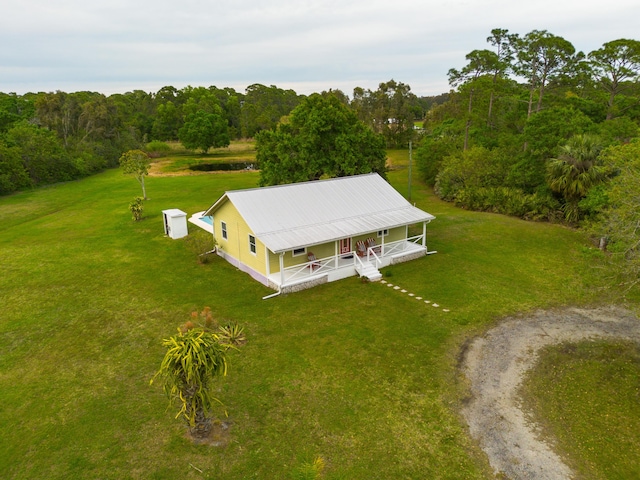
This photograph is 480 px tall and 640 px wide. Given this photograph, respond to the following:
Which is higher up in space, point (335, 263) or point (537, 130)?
point (537, 130)

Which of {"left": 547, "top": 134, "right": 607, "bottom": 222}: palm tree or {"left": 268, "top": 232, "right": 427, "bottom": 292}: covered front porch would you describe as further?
{"left": 547, "top": 134, "right": 607, "bottom": 222}: palm tree

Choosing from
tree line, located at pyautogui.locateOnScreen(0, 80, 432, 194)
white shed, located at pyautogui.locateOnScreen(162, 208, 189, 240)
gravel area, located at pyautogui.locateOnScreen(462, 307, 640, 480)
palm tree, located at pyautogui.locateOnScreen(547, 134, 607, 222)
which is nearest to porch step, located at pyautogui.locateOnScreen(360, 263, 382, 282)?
gravel area, located at pyautogui.locateOnScreen(462, 307, 640, 480)

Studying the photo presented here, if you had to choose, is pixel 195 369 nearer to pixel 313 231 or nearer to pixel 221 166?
pixel 313 231

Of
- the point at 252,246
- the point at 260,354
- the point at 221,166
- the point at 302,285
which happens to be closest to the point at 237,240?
the point at 252,246

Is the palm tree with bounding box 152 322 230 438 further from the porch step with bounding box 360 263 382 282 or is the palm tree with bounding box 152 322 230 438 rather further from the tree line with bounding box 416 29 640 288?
the tree line with bounding box 416 29 640 288

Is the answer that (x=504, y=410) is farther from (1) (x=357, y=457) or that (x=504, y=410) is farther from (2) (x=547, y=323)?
(2) (x=547, y=323)

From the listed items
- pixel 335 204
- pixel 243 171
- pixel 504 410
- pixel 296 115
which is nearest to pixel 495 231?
pixel 335 204
